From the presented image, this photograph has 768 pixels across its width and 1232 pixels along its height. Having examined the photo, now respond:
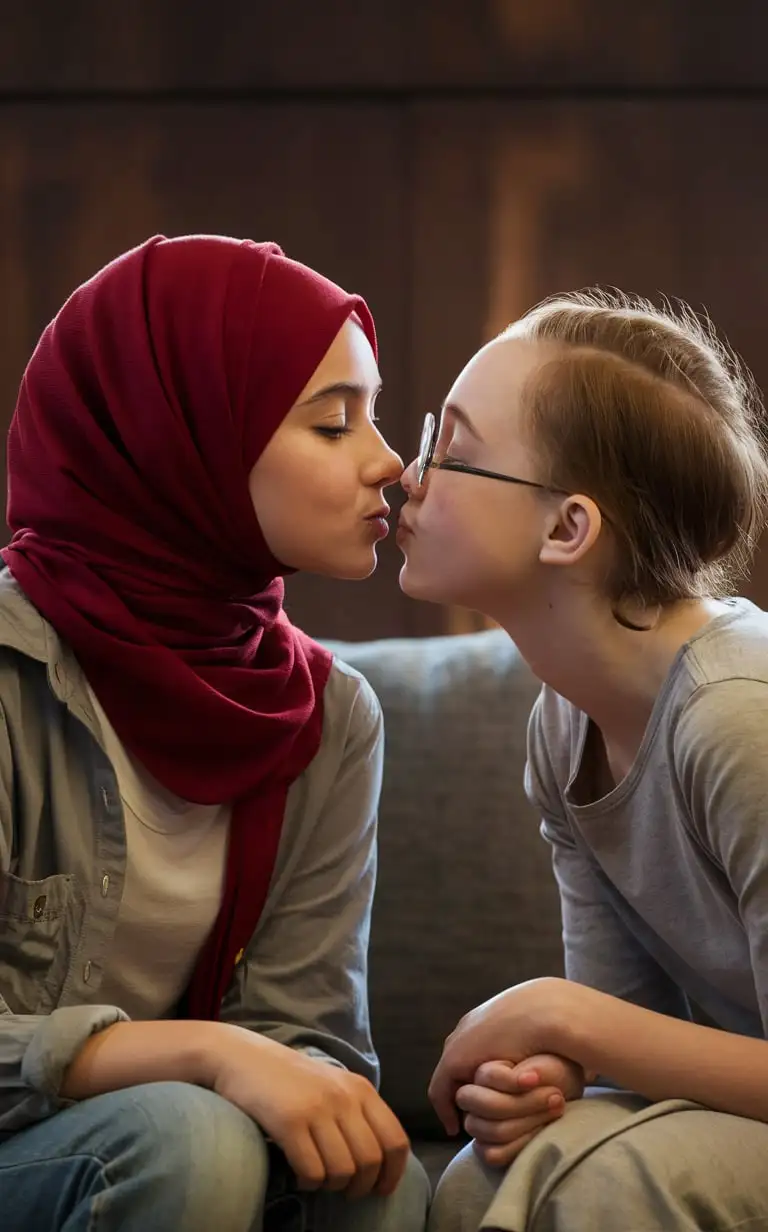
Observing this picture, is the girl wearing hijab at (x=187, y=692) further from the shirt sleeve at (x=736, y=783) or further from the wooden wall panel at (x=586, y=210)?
the wooden wall panel at (x=586, y=210)

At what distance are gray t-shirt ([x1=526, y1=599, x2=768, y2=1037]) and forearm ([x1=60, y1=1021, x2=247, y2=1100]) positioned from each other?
413mm

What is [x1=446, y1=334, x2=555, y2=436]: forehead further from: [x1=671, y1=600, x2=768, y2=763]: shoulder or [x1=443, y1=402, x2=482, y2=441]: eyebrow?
[x1=671, y1=600, x2=768, y2=763]: shoulder

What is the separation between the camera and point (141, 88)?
210 centimetres

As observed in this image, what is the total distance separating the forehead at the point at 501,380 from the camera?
4.16 ft

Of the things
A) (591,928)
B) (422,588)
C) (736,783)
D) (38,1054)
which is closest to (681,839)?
(736,783)

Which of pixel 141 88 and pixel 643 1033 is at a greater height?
pixel 141 88

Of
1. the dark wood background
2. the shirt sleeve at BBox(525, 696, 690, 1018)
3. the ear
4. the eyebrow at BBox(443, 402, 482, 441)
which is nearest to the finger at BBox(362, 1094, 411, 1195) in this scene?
the shirt sleeve at BBox(525, 696, 690, 1018)

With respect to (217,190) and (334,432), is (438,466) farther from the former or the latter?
(217,190)

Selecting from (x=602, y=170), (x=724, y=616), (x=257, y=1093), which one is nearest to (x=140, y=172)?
(x=602, y=170)

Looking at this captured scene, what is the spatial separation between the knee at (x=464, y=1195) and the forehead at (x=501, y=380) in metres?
0.63

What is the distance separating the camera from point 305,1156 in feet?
3.38

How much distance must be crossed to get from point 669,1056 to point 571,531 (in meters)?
0.44

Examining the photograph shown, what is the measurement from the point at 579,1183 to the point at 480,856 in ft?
1.81

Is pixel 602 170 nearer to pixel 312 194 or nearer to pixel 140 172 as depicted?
pixel 312 194
